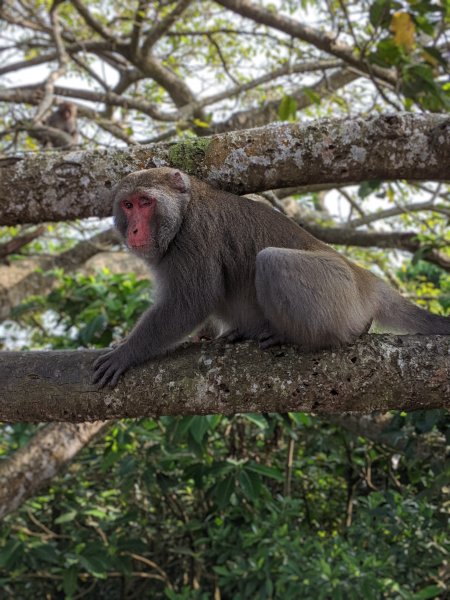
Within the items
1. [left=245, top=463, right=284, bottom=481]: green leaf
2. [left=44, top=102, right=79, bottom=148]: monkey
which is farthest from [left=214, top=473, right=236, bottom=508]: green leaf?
[left=44, top=102, right=79, bottom=148]: monkey

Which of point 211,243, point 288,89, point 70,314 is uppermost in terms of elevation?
point 288,89

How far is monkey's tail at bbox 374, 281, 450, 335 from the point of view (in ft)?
12.2

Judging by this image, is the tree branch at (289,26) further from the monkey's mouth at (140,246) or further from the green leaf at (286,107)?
the monkey's mouth at (140,246)

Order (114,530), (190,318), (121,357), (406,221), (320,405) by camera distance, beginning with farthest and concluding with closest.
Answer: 1. (406,221)
2. (114,530)
3. (190,318)
4. (121,357)
5. (320,405)

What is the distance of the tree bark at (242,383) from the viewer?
3154 mm

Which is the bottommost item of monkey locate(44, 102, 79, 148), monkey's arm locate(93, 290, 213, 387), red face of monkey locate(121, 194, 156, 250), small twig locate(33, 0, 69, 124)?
monkey's arm locate(93, 290, 213, 387)

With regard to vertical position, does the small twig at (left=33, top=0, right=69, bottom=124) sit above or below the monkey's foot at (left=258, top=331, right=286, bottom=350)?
above

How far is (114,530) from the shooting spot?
259 inches

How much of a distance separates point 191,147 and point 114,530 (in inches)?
169

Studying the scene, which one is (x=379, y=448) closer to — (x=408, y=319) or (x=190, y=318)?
(x=408, y=319)

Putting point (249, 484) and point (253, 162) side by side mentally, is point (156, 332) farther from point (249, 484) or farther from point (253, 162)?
point (249, 484)

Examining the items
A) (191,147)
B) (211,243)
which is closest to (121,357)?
(211,243)

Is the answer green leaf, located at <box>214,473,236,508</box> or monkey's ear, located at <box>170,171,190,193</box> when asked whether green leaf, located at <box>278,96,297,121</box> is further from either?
green leaf, located at <box>214,473,236,508</box>

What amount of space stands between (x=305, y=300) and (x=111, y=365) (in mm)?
1094
